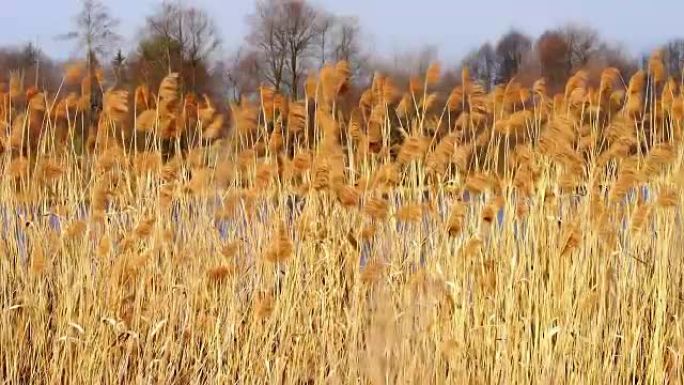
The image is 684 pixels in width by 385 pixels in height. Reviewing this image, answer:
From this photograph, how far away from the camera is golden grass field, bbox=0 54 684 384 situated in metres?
3.40

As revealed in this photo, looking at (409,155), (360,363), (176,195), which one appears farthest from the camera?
(176,195)

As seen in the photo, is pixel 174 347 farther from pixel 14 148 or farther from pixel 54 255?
pixel 14 148

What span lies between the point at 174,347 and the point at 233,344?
0.63 ft

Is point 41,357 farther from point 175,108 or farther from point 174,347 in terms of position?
point 175,108

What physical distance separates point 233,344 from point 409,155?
0.78m

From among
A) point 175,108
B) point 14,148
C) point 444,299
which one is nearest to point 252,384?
point 444,299

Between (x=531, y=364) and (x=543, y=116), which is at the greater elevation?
(x=543, y=116)

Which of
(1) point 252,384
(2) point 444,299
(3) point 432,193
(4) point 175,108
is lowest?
(1) point 252,384

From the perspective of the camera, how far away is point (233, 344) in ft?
11.7

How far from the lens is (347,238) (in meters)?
3.53

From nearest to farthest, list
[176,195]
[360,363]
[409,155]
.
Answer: [360,363] < [409,155] < [176,195]

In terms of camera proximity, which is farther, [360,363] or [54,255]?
[54,255]

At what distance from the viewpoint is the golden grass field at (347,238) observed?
3400 millimetres

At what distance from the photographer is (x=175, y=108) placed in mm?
3848
